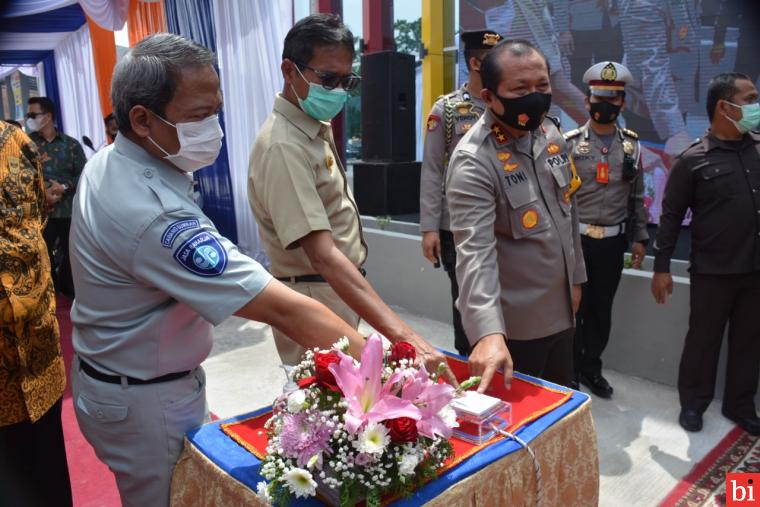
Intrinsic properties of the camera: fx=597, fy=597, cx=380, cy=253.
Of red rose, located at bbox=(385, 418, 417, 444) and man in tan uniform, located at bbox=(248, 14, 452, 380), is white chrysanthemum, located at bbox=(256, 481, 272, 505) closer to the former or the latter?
red rose, located at bbox=(385, 418, 417, 444)

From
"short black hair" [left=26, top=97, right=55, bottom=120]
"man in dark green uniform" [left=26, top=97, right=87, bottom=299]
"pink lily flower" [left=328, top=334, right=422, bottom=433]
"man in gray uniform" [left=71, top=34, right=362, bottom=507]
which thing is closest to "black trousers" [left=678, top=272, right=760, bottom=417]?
"man in gray uniform" [left=71, top=34, right=362, bottom=507]

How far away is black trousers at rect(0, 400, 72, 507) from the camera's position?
1644mm

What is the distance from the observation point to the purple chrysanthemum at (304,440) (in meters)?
0.96

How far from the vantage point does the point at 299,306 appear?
45.1 inches

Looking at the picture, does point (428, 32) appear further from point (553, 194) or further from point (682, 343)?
point (553, 194)

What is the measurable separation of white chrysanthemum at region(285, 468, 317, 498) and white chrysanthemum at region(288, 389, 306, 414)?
98 millimetres

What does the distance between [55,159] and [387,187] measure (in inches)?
116

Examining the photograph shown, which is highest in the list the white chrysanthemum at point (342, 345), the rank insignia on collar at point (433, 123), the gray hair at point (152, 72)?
the gray hair at point (152, 72)

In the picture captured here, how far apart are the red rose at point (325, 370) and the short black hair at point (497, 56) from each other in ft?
3.69

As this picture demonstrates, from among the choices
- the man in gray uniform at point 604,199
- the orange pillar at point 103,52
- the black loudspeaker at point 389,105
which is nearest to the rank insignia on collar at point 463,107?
the man in gray uniform at point 604,199

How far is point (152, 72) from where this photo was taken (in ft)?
3.72

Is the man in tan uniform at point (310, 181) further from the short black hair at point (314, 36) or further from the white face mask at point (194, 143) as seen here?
the white face mask at point (194, 143)

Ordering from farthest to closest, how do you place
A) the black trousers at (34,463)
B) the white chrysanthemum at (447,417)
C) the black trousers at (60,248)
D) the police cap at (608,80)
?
1. the black trousers at (60,248)
2. the police cap at (608,80)
3. the black trousers at (34,463)
4. the white chrysanthemum at (447,417)

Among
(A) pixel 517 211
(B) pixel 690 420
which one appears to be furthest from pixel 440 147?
(B) pixel 690 420
